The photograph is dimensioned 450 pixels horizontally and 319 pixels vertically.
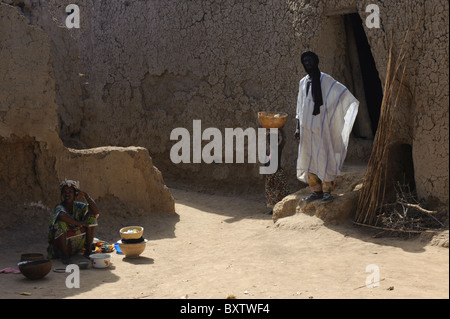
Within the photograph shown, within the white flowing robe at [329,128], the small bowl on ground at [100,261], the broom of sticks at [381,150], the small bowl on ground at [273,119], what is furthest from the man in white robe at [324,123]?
the small bowl on ground at [100,261]

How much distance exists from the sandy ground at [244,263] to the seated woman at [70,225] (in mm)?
209

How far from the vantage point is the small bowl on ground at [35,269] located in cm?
478

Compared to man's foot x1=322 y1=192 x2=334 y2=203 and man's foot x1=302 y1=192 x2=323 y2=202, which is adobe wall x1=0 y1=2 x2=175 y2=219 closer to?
man's foot x1=302 y1=192 x2=323 y2=202

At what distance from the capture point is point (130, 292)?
4496 mm

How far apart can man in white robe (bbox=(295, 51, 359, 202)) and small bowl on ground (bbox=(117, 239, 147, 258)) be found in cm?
211

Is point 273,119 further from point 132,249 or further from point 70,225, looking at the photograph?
point 70,225

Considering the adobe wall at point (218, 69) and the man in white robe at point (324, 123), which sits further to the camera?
the man in white robe at point (324, 123)

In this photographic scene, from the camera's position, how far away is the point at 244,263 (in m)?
5.18

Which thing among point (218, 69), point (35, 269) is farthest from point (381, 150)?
point (218, 69)

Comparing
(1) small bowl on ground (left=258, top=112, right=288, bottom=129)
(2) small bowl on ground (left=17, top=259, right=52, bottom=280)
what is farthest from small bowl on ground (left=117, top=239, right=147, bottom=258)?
(1) small bowl on ground (left=258, top=112, right=288, bottom=129)

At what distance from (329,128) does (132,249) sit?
2618 mm

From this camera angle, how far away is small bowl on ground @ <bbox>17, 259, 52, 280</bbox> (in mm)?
4781

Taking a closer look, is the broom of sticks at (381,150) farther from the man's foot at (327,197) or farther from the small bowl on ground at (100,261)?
the small bowl on ground at (100,261)
